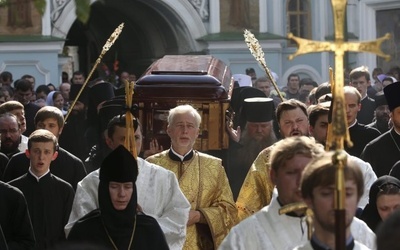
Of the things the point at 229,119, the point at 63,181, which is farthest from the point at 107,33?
the point at 63,181

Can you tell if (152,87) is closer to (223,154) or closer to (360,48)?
(223,154)

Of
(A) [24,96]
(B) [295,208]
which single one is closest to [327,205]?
(B) [295,208]

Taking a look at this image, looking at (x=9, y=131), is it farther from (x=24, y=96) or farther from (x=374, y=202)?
(x=24, y=96)

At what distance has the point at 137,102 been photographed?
11.7 meters

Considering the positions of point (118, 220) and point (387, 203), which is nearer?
point (118, 220)

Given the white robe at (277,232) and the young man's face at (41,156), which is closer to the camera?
the white robe at (277,232)

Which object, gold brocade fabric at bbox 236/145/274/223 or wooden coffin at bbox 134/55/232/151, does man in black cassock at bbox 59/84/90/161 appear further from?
gold brocade fabric at bbox 236/145/274/223

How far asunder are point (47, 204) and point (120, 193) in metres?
2.30

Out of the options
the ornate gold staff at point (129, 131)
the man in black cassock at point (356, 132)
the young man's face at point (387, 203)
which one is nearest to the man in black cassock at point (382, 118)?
the man in black cassock at point (356, 132)

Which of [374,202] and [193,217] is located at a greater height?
[374,202]

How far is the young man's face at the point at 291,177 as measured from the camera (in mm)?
6102

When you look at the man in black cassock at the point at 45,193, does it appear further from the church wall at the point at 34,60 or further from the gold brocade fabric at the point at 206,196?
the church wall at the point at 34,60

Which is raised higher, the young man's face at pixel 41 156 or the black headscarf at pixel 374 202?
the young man's face at pixel 41 156

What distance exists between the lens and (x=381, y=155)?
32.5 ft
